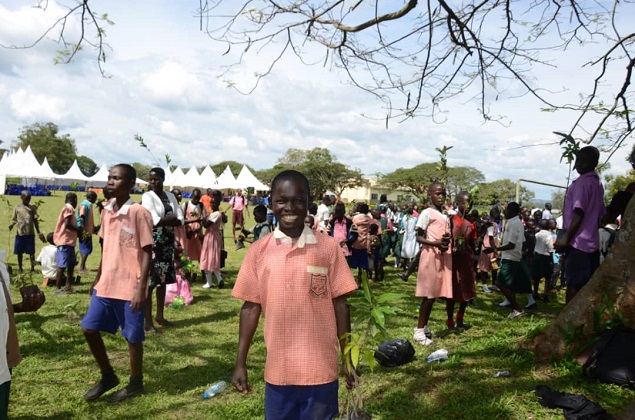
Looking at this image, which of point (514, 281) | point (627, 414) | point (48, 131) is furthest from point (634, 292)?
point (48, 131)

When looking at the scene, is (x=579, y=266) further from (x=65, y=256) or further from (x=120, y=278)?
(x=65, y=256)

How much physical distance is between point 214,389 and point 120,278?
50.6 inches

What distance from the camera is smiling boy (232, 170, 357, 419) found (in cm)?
247

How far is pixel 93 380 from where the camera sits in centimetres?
463

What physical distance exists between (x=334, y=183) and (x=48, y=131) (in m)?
51.8

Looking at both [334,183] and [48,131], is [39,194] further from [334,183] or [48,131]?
[48,131]

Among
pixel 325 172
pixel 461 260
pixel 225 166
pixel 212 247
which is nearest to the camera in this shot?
pixel 461 260

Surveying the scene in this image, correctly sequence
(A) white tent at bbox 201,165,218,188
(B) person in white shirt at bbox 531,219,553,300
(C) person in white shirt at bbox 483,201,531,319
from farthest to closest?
(A) white tent at bbox 201,165,218,188, (B) person in white shirt at bbox 531,219,553,300, (C) person in white shirt at bbox 483,201,531,319

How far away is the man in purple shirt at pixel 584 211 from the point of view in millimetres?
4867

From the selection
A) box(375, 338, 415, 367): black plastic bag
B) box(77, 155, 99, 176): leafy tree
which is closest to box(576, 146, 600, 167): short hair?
box(375, 338, 415, 367): black plastic bag

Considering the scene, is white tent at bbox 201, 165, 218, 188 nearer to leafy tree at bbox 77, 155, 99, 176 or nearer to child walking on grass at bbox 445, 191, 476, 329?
child walking on grass at bbox 445, 191, 476, 329

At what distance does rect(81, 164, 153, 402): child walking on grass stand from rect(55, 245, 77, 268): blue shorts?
15.0 ft

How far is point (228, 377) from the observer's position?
4.82m

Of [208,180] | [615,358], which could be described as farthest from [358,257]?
[208,180]
